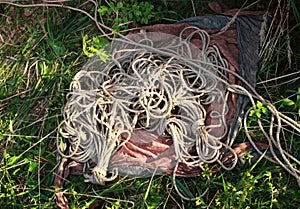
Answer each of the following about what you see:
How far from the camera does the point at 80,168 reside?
2.60m

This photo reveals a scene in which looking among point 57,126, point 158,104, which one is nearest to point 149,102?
point 158,104

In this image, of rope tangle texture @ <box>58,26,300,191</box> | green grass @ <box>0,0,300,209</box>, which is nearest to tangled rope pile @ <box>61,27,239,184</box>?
rope tangle texture @ <box>58,26,300,191</box>

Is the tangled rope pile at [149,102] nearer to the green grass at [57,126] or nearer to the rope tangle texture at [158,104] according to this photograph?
the rope tangle texture at [158,104]

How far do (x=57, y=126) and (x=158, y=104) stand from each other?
21.3 inches

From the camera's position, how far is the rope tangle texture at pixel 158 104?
2453 mm

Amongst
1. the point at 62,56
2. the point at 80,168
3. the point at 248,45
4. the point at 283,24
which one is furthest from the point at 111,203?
the point at 283,24

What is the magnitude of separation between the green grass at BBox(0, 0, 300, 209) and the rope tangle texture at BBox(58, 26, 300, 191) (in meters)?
0.09

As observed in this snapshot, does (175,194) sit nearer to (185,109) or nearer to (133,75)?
(185,109)

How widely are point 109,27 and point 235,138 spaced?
846 mm

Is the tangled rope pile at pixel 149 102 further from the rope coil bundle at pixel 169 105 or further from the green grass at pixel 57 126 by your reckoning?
the green grass at pixel 57 126

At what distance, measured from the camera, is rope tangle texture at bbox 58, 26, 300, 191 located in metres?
2.45

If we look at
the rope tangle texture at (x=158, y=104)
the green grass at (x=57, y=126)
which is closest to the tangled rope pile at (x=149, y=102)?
the rope tangle texture at (x=158, y=104)

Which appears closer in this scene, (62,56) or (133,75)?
(133,75)

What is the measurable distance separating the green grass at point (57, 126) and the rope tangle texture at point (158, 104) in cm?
9
